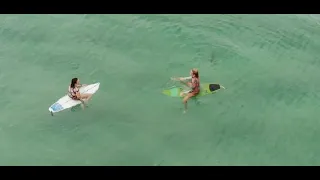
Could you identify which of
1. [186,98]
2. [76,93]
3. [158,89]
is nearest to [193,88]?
[186,98]

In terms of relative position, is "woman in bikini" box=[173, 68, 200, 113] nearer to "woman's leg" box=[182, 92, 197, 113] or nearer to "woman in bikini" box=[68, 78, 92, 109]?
"woman's leg" box=[182, 92, 197, 113]

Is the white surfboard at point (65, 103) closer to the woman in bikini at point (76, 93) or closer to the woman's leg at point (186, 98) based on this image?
the woman in bikini at point (76, 93)

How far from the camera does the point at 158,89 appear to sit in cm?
1572

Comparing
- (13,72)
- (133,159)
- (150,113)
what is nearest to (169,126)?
(150,113)

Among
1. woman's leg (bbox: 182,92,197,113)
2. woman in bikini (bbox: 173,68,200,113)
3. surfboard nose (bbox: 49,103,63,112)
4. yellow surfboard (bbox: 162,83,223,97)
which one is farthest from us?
yellow surfboard (bbox: 162,83,223,97)

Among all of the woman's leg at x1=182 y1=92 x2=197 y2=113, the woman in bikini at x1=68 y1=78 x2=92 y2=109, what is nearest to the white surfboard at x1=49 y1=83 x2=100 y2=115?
the woman in bikini at x1=68 y1=78 x2=92 y2=109

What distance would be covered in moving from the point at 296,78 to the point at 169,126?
20.1 feet

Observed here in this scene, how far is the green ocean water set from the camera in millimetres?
13266

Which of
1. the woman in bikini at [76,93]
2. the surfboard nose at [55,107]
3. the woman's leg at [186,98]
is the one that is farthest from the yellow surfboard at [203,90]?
the surfboard nose at [55,107]

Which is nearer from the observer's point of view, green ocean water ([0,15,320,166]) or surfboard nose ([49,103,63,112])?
green ocean water ([0,15,320,166])

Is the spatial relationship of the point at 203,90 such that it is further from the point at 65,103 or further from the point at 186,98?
the point at 65,103

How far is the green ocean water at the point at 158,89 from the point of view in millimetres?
13266

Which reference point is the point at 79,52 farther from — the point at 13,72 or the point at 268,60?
the point at 268,60

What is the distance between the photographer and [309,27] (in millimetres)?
19812
